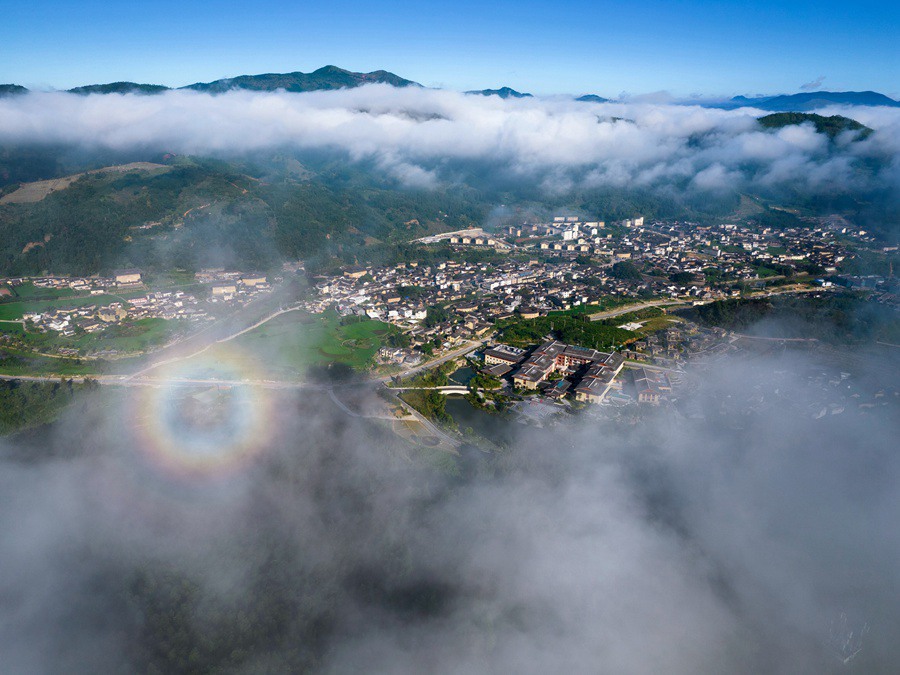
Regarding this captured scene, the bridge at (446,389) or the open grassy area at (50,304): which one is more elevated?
the open grassy area at (50,304)

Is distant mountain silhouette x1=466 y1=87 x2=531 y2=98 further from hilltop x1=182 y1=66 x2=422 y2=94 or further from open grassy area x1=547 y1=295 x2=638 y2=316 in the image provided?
open grassy area x1=547 y1=295 x2=638 y2=316

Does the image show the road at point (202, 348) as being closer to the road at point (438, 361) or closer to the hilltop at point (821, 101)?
the road at point (438, 361)

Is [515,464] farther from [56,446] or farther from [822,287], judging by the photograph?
[822,287]

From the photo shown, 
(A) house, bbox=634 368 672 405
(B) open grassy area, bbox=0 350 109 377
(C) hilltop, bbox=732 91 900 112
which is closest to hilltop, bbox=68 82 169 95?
(B) open grassy area, bbox=0 350 109 377

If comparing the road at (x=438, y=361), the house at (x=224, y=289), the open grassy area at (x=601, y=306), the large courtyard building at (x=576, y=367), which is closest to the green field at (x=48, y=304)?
the house at (x=224, y=289)

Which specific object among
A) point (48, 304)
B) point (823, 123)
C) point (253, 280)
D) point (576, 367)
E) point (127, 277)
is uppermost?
point (823, 123)

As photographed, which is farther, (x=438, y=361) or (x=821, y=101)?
(x=821, y=101)

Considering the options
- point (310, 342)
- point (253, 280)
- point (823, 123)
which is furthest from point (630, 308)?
point (823, 123)

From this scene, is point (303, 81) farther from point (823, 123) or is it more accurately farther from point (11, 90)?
point (823, 123)

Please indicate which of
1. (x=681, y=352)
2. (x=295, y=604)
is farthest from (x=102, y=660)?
(x=681, y=352)
